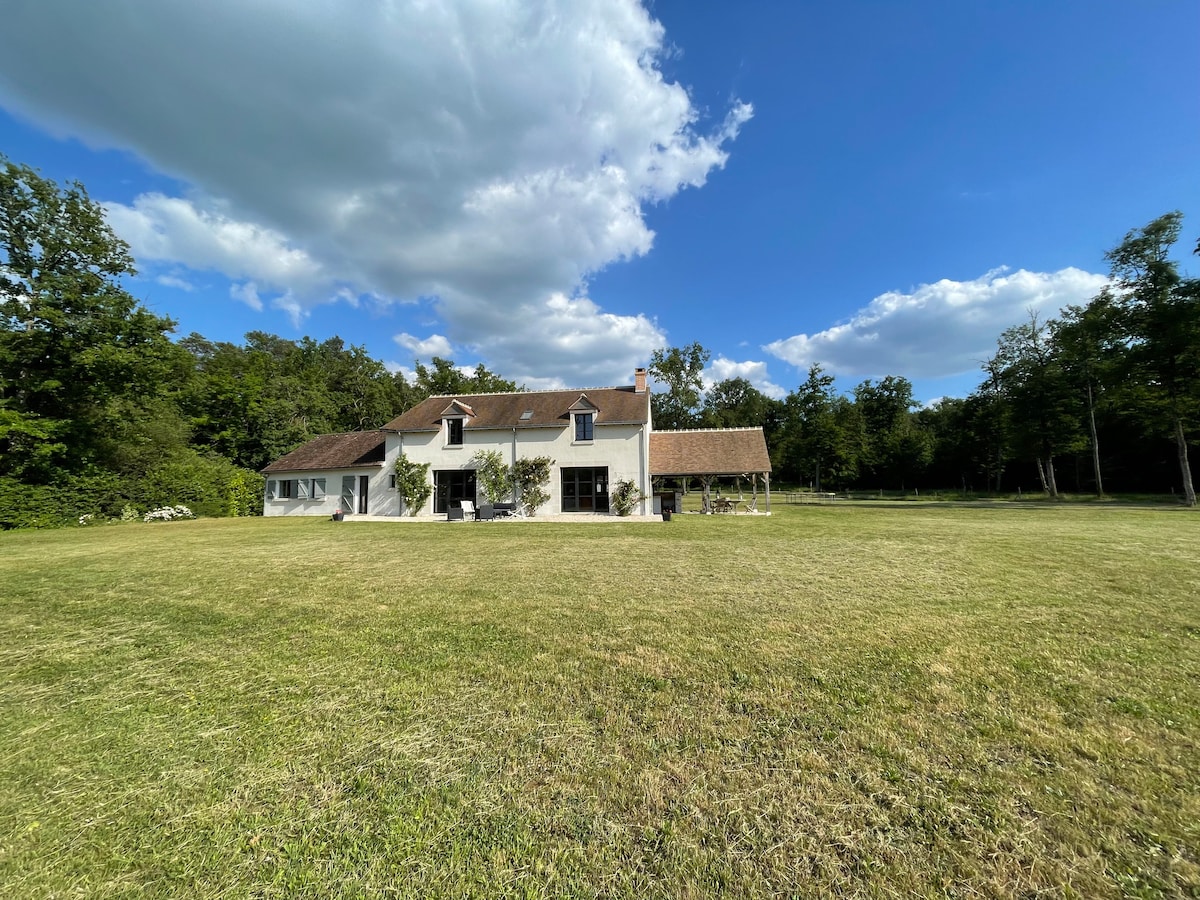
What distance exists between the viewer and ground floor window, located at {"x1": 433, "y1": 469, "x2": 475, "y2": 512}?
77.9 feet

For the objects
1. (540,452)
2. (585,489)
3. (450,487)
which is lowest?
(585,489)

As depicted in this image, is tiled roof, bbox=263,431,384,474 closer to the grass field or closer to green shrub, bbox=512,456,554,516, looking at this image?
green shrub, bbox=512,456,554,516

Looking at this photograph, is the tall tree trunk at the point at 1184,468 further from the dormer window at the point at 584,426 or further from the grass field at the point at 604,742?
the dormer window at the point at 584,426

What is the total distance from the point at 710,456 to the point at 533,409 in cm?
963

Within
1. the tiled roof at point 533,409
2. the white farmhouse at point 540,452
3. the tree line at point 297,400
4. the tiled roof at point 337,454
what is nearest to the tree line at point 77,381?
Answer: the tree line at point 297,400

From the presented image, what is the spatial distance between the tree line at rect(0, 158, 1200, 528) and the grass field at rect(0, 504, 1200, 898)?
720 inches

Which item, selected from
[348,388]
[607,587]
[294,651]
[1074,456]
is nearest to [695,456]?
[607,587]

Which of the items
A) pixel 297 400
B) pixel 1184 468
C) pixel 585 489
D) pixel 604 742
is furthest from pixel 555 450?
pixel 1184 468

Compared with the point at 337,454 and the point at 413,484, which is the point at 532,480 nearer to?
the point at 413,484

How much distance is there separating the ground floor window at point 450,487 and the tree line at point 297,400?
1282cm

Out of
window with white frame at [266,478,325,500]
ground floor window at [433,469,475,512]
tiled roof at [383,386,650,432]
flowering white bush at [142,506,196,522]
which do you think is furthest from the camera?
window with white frame at [266,478,325,500]

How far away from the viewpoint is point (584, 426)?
22906 millimetres

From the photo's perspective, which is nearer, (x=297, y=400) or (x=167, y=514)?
(x=167, y=514)

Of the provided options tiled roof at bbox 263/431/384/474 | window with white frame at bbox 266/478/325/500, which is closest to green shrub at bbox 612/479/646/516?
tiled roof at bbox 263/431/384/474
